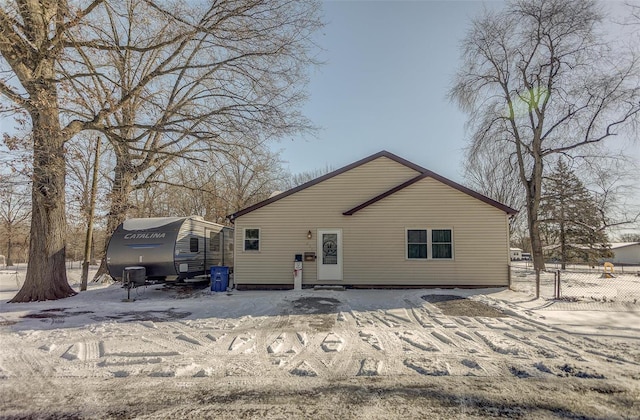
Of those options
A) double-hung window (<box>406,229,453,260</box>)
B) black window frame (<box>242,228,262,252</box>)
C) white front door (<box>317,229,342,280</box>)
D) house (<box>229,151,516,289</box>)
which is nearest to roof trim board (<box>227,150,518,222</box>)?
house (<box>229,151,516,289</box>)

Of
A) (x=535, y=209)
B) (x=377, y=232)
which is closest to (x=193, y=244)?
(x=377, y=232)

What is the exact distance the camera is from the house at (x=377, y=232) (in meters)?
12.4

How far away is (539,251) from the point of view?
22.1 meters

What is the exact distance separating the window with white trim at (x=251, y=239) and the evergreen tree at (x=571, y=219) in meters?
18.3

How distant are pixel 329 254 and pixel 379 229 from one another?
1935mm

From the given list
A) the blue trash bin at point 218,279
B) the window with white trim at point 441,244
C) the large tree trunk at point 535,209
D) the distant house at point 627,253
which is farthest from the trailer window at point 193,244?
the distant house at point 627,253

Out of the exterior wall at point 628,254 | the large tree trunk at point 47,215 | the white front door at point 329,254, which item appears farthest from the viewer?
the exterior wall at point 628,254

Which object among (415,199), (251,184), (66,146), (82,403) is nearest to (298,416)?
(82,403)

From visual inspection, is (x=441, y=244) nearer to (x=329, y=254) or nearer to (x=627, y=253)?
(x=329, y=254)

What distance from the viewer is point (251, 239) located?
1295 centimetres

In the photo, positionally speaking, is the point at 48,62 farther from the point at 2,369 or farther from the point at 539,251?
the point at 539,251

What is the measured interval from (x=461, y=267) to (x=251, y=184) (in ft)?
77.5

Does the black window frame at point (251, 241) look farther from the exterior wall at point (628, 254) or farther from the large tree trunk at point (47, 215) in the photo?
the exterior wall at point (628, 254)

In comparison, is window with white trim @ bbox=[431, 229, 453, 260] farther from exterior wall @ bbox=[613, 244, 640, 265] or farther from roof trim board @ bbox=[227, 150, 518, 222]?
exterior wall @ bbox=[613, 244, 640, 265]
